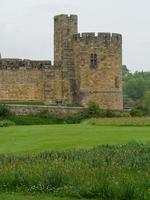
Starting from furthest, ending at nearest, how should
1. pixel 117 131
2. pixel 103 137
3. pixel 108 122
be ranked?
1. pixel 108 122
2. pixel 117 131
3. pixel 103 137

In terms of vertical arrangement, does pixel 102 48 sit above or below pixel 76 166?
above

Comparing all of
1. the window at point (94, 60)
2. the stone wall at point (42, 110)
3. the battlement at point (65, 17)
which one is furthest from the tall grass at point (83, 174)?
the battlement at point (65, 17)

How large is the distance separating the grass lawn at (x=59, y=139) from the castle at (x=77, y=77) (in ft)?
75.3

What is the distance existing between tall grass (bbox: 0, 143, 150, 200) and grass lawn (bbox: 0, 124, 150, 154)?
12.0 ft

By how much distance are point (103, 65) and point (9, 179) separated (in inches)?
1458

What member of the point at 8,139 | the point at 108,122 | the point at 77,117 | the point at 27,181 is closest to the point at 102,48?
the point at 77,117

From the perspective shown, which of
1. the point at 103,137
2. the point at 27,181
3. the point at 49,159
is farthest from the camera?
the point at 103,137

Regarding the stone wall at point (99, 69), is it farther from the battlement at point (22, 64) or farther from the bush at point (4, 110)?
the bush at point (4, 110)

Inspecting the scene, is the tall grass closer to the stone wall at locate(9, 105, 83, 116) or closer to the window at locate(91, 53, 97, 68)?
the stone wall at locate(9, 105, 83, 116)

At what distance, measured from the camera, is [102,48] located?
170 feet

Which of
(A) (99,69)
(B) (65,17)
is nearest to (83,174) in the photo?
(A) (99,69)

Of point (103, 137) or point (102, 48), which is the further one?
point (102, 48)

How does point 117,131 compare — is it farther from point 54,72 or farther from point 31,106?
point 54,72

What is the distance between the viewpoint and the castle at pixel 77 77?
51625mm
